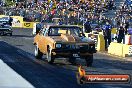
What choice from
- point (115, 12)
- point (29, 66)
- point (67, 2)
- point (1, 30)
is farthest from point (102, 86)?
point (67, 2)

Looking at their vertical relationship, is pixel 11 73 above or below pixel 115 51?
above

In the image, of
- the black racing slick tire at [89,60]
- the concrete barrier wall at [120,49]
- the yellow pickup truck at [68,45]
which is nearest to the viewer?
the yellow pickup truck at [68,45]

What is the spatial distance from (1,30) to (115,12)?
14141 mm

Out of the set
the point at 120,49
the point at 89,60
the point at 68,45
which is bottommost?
the point at 120,49

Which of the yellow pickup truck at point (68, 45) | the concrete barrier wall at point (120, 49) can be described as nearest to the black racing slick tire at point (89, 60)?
the yellow pickup truck at point (68, 45)

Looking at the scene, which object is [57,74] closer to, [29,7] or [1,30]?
[1,30]

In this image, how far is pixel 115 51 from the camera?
2759 cm

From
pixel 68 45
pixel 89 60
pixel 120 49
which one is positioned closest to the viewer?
pixel 68 45

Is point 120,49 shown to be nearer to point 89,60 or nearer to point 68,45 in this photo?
point 89,60

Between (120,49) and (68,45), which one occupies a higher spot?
(68,45)

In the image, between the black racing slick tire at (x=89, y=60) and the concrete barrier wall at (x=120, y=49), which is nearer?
the black racing slick tire at (x=89, y=60)

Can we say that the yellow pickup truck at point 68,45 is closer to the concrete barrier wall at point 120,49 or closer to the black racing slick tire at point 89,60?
the black racing slick tire at point 89,60

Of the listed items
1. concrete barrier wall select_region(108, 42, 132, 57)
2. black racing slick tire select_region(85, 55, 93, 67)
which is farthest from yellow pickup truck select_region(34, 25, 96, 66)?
concrete barrier wall select_region(108, 42, 132, 57)

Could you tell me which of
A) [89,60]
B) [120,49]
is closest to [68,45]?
[89,60]
